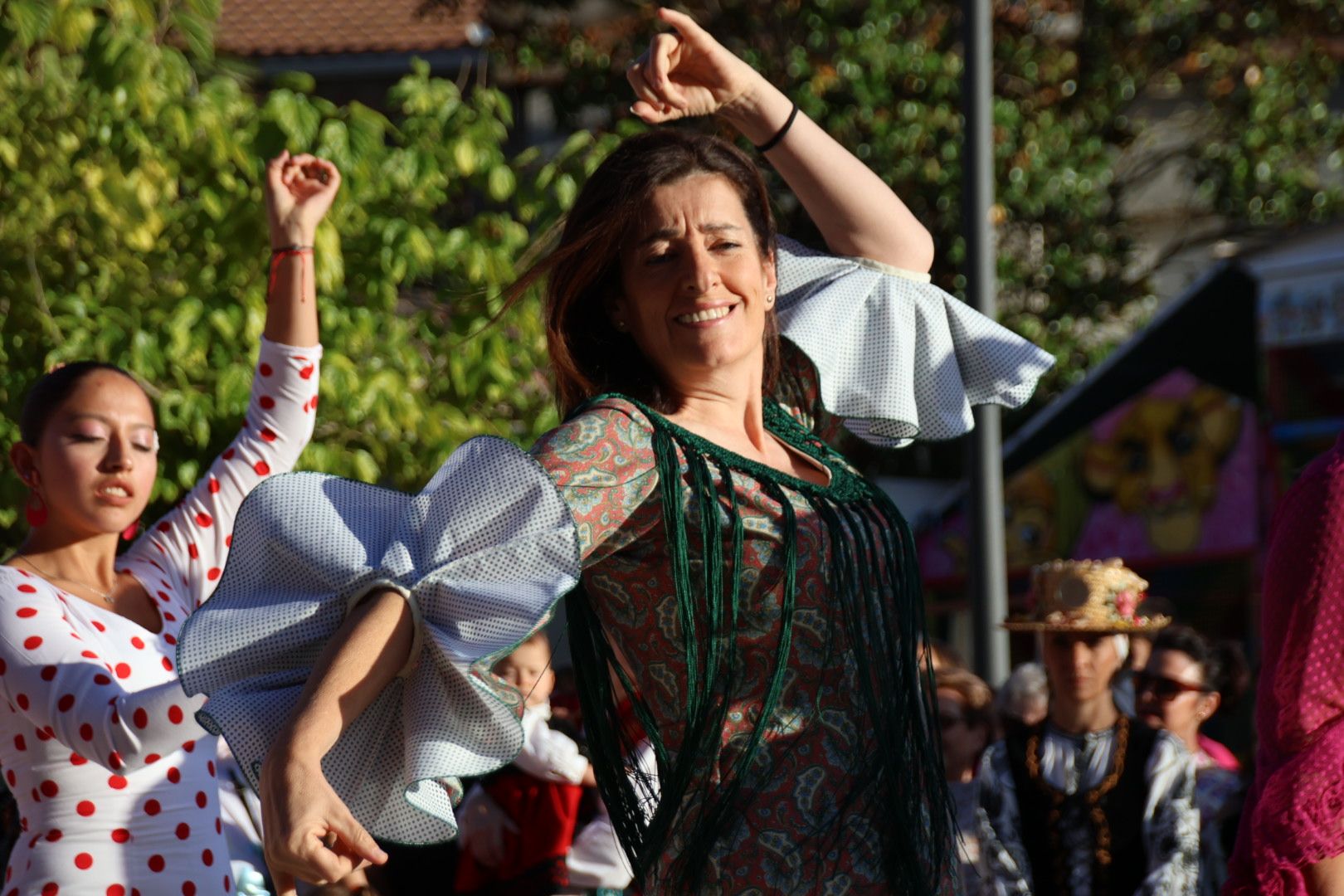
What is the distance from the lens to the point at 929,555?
1194 centimetres

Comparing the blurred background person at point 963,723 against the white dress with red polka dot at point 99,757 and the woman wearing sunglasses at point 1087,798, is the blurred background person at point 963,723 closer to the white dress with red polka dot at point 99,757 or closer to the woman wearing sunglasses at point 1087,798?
the woman wearing sunglasses at point 1087,798

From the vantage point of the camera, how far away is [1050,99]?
13758 millimetres

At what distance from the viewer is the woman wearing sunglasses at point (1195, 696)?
5.68m

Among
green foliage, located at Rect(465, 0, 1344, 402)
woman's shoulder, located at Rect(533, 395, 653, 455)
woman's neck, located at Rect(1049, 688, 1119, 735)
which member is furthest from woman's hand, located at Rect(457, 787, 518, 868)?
green foliage, located at Rect(465, 0, 1344, 402)

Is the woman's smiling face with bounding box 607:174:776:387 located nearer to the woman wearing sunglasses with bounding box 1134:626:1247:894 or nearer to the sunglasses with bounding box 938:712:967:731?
the woman wearing sunglasses with bounding box 1134:626:1247:894

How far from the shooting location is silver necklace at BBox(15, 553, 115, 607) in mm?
3217

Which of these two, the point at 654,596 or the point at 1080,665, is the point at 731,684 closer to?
the point at 654,596

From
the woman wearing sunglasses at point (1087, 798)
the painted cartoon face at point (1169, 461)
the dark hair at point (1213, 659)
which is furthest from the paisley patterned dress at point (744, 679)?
the painted cartoon face at point (1169, 461)

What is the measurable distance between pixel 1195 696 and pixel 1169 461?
5.21 m

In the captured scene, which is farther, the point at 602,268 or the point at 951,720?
the point at 951,720

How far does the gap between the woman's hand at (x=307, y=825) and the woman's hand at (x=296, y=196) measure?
1994 mm

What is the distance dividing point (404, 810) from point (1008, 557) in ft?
32.5

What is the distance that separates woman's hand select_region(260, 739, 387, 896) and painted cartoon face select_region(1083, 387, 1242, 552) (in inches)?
381

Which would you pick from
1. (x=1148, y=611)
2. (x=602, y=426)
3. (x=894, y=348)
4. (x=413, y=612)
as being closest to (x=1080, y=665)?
(x=1148, y=611)
